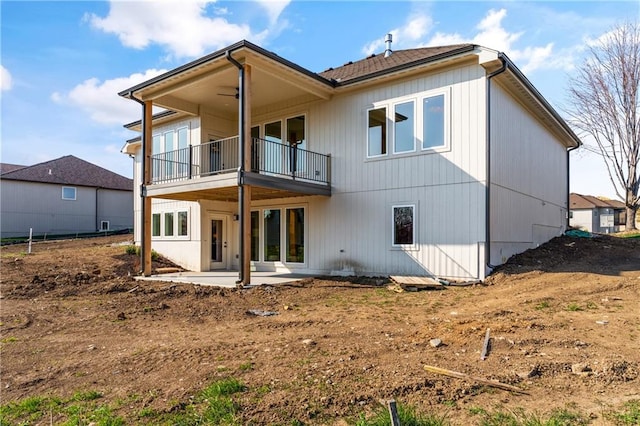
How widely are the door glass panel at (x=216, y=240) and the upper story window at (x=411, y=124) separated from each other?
6.86 metres

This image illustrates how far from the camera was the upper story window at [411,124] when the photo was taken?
37.2 ft

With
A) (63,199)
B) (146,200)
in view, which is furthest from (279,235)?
(63,199)

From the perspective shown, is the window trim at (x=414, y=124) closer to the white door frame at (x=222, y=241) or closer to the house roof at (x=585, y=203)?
the white door frame at (x=222, y=241)

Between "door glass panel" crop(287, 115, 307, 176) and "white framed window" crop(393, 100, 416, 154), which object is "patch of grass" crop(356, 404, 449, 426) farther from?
"door glass panel" crop(287, 115, 307, 176)

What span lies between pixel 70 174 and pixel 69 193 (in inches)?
80.5

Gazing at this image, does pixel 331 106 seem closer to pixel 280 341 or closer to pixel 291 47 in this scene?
pixel 291 47

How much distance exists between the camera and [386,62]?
45.0 ft

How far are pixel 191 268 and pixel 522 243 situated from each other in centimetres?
1179

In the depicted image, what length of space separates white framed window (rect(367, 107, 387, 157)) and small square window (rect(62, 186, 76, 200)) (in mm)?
28026

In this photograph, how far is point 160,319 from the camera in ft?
24.4

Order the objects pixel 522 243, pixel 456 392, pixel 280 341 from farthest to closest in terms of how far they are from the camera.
→ pixel 522 243 < pixel 280 341 < pixel 456 392

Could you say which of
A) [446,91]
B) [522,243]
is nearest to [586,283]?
[522,243]

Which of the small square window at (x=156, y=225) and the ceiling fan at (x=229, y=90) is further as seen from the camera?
the small square window at (x=156, y=225)

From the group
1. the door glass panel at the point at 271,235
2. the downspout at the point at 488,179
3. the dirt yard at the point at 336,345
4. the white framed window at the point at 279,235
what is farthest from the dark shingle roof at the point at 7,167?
the downspout at the point at 488,179
